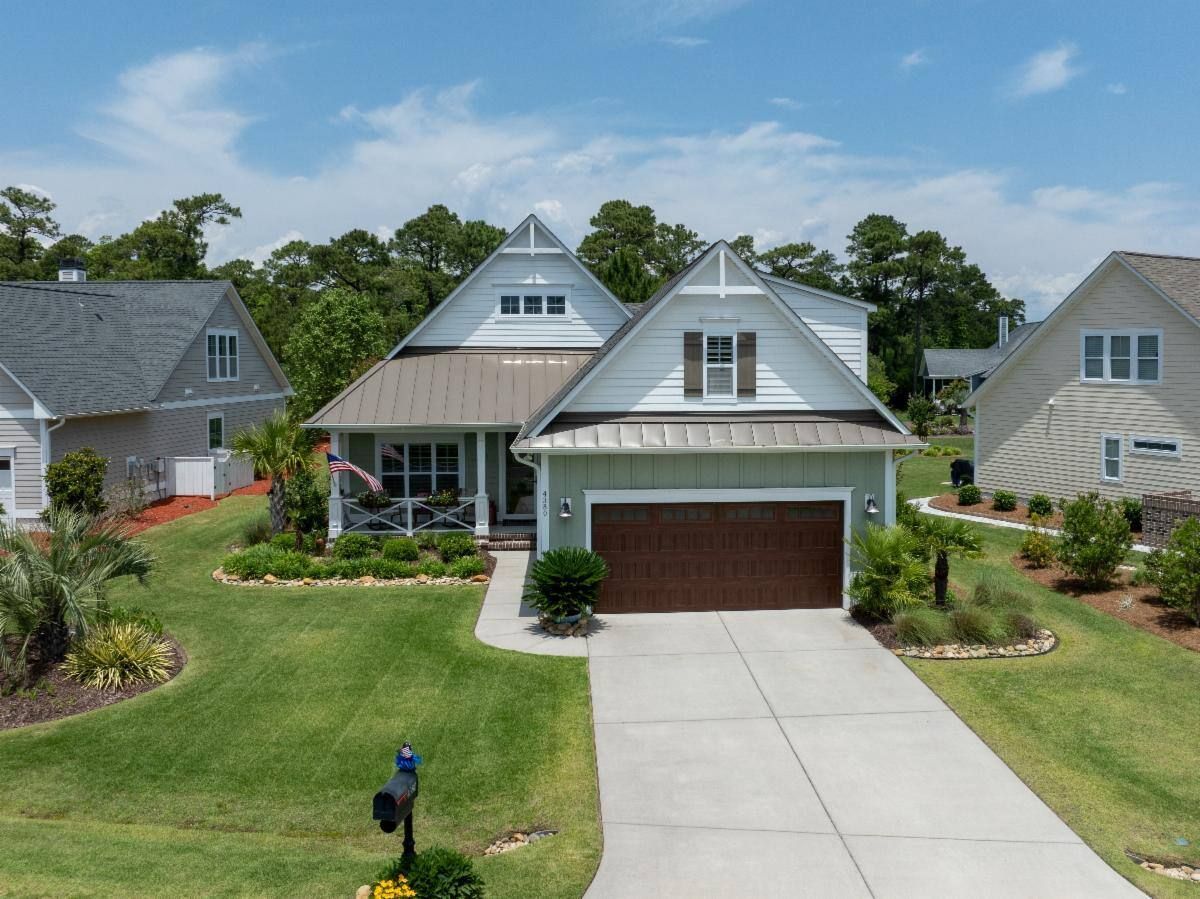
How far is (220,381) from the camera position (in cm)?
3281

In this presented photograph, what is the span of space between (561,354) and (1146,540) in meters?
15.5

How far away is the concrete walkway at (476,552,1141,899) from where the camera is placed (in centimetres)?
Answer: 773

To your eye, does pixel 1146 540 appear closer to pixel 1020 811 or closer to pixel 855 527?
pixel 855 527

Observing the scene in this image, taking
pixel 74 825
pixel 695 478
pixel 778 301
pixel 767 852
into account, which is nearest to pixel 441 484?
pixel 695 478

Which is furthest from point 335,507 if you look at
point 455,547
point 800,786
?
point 800,786

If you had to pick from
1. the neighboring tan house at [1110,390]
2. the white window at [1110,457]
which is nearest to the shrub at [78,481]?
the neighboring tan house at [1110,390]

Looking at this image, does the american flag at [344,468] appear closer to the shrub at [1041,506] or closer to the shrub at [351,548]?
the shrub at [351,548]

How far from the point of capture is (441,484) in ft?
76.6

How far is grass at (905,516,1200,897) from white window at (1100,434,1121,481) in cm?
990

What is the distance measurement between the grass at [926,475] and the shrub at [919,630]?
15017 mm

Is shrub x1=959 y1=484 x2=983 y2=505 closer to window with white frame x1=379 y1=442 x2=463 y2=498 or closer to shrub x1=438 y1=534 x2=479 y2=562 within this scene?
window with white frame x1=379 y1=442 x2=463 y2=498

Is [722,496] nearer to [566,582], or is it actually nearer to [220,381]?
[566,582]

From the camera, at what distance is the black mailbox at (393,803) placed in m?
6.29

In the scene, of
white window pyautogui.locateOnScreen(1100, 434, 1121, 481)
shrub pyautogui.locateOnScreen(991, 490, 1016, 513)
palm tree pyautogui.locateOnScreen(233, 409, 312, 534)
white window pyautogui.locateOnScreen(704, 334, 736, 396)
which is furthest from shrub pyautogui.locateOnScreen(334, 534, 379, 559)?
white window pyautogui.locateOnScreen(1100, 434, 1121, 481)
